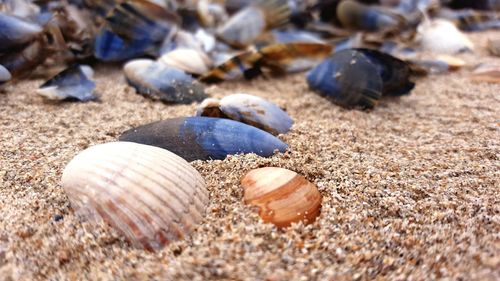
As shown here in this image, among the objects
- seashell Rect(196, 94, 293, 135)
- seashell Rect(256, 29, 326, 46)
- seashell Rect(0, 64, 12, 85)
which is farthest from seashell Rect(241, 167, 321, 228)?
seashell Rect(256, 29, 326, 46)

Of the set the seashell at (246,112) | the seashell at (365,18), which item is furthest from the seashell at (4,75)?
the seashell at (365,18)

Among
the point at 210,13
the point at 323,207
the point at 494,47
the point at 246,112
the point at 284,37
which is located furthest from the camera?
the point at 210,13

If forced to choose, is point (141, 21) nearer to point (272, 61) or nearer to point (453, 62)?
point (272, 61)

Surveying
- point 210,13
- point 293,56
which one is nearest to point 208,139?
point 293,56

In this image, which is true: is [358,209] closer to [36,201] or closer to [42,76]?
[36,201]

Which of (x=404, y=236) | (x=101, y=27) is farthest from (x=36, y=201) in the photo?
(x=101, y=27)

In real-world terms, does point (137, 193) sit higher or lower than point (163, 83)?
higher

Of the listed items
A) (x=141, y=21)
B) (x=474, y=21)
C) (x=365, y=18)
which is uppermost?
(x=141, y=21)

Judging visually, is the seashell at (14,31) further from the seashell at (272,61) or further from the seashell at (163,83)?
the seashell at (272,61)
